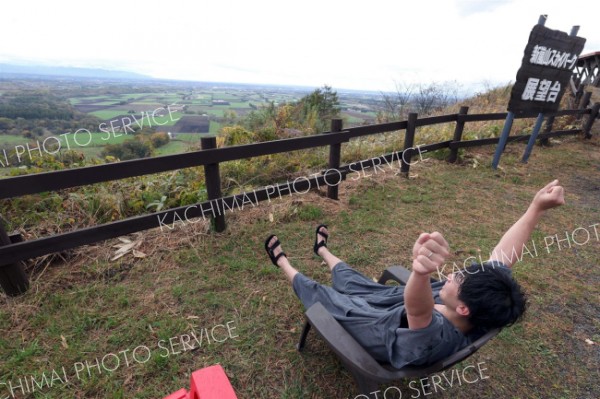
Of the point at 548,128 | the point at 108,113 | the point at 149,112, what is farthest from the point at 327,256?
the point at 548,128

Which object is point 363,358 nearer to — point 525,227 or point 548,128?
point 525,227

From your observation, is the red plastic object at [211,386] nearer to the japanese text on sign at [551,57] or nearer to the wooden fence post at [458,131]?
the wooden fence post at [458,131]

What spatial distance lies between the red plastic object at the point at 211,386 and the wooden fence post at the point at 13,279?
91.2 inches

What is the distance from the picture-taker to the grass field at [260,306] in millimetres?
2051

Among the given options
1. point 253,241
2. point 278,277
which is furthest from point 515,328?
point 253,241

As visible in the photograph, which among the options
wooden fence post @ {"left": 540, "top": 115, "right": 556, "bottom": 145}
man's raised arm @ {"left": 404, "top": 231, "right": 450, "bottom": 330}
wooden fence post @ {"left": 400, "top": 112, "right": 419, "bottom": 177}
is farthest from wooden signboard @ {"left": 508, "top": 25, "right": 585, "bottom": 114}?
man's raised arm @ {"left": 404, "top": 231, "right": 450, "bottom": 330}

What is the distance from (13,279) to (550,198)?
159 inches

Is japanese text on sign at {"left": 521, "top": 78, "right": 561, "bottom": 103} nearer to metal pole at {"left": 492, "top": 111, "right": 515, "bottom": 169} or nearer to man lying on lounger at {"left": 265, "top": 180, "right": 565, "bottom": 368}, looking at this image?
metal pole at {"left": 492, "top": 111, "right": 515, "bottom": 169}

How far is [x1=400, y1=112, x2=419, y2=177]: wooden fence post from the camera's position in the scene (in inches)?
206

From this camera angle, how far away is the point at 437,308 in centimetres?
164

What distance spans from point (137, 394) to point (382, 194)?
4.14 meters

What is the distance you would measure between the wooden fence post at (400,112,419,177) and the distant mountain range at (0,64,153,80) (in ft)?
19.7

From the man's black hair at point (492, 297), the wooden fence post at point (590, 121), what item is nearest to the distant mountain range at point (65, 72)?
the man's black hair at point (492, 297)

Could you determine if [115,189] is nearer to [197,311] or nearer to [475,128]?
[197,311]
